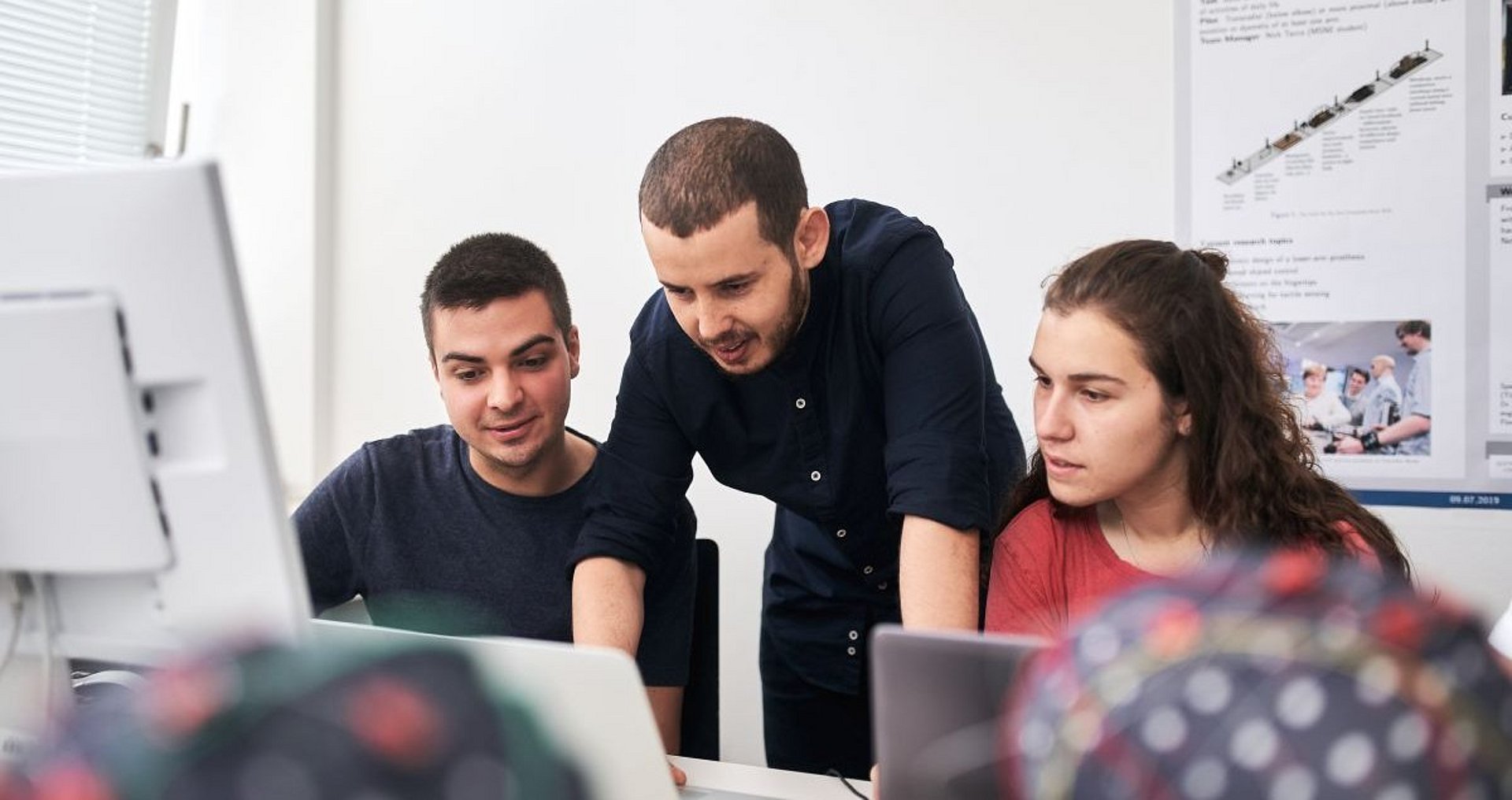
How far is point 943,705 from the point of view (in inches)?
27.0

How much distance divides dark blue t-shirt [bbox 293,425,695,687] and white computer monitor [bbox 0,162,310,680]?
877 mm

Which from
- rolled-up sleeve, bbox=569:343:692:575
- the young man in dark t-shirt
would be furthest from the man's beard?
the young man in dark t-shirt

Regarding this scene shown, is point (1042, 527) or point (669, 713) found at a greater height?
point (1042, 527)

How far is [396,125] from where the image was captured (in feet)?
9.13

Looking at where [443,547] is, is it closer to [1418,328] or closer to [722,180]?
[722,180]

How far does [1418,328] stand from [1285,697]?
6.21ft

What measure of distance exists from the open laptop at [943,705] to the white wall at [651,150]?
1.66 meters

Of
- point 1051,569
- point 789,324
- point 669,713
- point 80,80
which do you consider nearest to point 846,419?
point 789,324

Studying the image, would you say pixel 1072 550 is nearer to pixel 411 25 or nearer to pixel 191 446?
pixel 191 446

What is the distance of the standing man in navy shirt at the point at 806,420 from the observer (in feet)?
4.48

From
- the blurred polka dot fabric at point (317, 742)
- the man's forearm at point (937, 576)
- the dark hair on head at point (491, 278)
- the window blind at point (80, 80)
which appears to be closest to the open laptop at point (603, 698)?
the blurred polka dot fabric at point (317, 742)

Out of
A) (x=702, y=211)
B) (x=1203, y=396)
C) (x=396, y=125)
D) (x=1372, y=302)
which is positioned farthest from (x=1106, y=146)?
(x=396, y=125)

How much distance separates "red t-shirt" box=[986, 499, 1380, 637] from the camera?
4.68 feet

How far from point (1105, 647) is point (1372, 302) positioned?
1888mm
